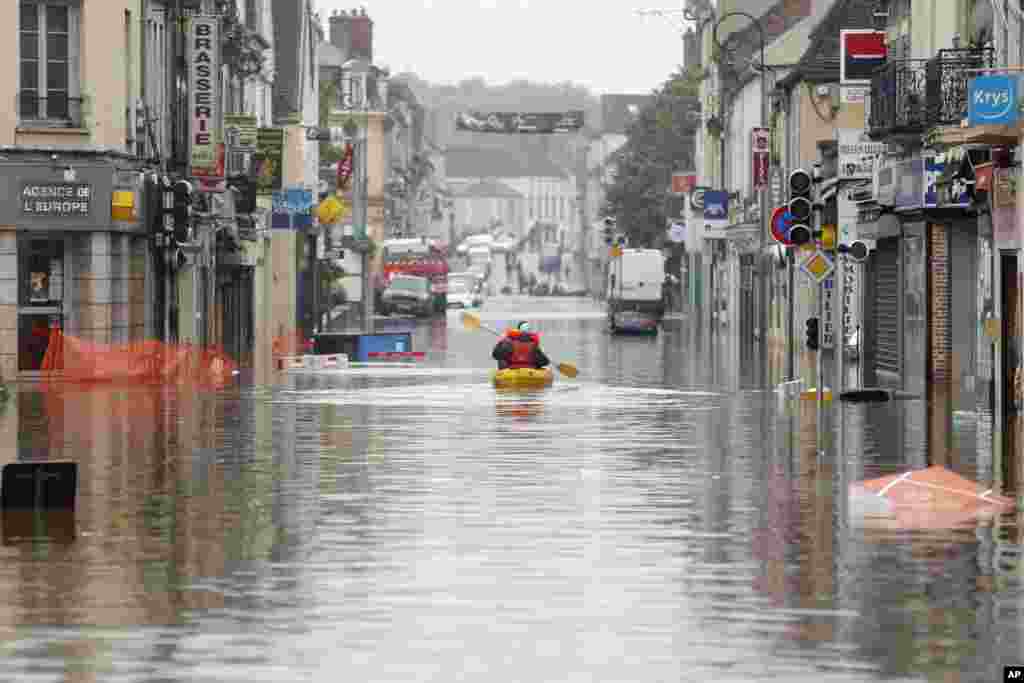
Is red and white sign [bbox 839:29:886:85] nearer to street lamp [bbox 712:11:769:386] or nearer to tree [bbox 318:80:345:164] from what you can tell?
street lamp [bbox 712:11:769:386]

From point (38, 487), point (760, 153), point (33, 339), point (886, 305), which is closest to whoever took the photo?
point (38, 487)

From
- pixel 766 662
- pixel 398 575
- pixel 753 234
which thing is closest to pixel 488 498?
pixel 398 575

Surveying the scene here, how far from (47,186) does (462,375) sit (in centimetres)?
855

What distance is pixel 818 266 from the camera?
39.4m

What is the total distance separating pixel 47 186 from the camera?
47938 mm

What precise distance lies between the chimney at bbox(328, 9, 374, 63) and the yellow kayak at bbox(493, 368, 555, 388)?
4603 inches

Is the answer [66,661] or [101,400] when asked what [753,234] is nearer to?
[101,400]

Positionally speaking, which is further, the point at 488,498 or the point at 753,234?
the point at 753,234

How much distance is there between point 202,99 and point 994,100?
2936 cm

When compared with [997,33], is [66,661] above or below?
below

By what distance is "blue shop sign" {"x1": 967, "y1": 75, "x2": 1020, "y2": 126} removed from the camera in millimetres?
31766

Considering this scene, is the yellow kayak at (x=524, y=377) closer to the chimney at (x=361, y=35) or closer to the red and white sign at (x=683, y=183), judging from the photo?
the red and white sign at (x=683, y=183)

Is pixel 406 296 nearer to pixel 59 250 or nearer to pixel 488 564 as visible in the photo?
pixel 59 250

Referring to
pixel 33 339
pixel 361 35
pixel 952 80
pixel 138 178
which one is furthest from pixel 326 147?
pixel 952 80
